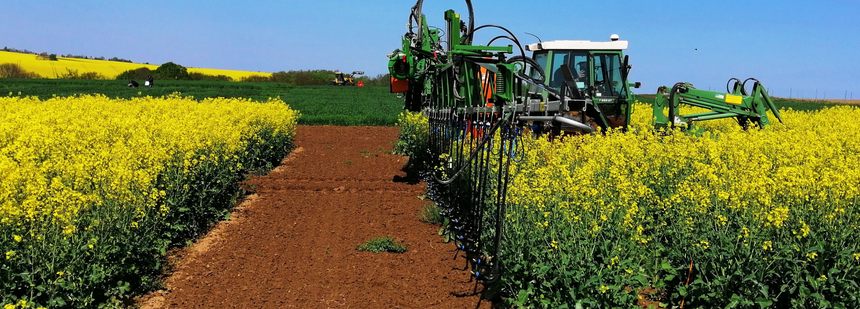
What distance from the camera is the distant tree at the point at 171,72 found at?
78.8 metres

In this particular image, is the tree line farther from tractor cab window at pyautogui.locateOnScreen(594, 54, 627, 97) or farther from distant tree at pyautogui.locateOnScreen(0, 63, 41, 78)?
tractor cab window at pyautogui.locateOnScreen(594, 54, 627, 97)

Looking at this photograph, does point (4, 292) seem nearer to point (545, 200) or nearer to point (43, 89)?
point (545, 200)

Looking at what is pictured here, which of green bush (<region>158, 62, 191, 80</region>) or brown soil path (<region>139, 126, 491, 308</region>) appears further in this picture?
green bush (<region>158, 62, 191, 80</region>)

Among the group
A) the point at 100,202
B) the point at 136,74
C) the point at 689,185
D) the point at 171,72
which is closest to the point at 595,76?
the point at 689,185

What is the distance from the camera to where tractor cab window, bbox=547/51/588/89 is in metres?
12.0

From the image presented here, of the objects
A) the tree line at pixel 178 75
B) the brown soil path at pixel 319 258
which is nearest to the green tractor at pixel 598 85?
the brown soil path at pixel 319 258

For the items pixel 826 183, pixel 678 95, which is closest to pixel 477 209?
pixel 826 183

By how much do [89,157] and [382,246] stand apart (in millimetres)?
3469

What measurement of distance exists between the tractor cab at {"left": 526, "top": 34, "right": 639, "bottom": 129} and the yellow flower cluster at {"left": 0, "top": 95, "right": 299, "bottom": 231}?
5945 millimetres

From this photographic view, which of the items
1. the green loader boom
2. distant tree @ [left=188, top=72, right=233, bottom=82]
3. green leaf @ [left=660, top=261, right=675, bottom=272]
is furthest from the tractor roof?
distant tree @ [left=188, top=72, right=233, bottom=82]

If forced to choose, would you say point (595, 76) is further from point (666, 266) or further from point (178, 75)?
point (178, 75)

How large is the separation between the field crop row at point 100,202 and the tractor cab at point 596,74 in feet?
19.5

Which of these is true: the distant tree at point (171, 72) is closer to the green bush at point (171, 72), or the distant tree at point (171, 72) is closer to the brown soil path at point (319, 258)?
the green bush at point (171, 72)

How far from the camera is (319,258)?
24.3ft
